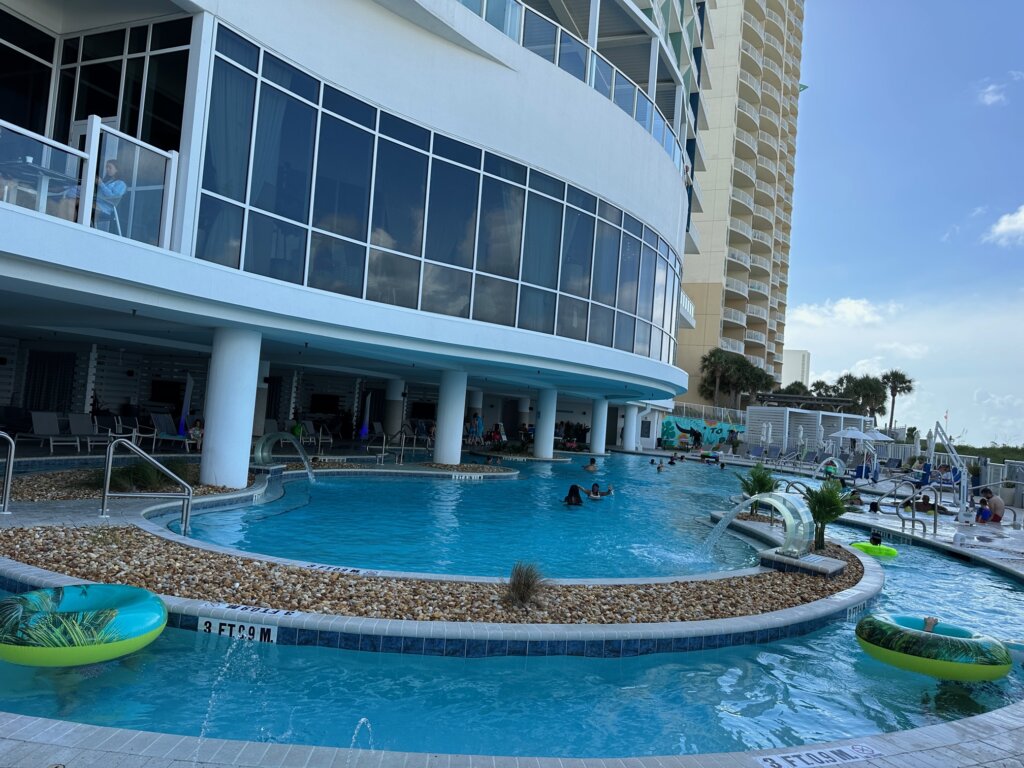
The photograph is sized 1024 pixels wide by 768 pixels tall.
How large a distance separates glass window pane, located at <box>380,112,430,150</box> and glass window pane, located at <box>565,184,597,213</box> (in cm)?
436

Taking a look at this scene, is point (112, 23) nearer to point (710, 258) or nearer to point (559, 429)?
point (559, 429)

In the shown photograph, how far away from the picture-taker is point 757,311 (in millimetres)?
77250

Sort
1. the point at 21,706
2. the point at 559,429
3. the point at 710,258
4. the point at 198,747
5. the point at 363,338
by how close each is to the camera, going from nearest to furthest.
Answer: the point at 198,747 < the point at 21,706 < the point at 363,338 < the point at 559,429 < the point at 710,258

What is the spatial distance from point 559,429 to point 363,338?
3726 cm

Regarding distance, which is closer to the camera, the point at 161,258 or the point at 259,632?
the point at 259,632

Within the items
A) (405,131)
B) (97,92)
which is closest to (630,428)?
(405,131)

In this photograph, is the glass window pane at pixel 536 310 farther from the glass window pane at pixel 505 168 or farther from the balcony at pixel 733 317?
the balcony at pixel 733 317

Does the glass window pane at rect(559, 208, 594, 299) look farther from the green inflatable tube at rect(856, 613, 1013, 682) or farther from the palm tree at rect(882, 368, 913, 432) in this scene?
the palm tree at rect(882, 368, 913, 432)

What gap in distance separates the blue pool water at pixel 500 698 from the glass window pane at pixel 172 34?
1056 centimetres

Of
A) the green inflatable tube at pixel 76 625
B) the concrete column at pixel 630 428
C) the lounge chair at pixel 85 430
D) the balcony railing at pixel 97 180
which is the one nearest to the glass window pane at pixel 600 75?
the balcony railing at pixel 97 180

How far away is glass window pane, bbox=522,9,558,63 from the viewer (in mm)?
17922

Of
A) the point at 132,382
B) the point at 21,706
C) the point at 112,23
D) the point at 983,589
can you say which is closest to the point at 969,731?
the point at 21,706

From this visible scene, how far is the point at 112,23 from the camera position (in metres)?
13.1

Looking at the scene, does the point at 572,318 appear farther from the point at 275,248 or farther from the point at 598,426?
the point at 598,426
